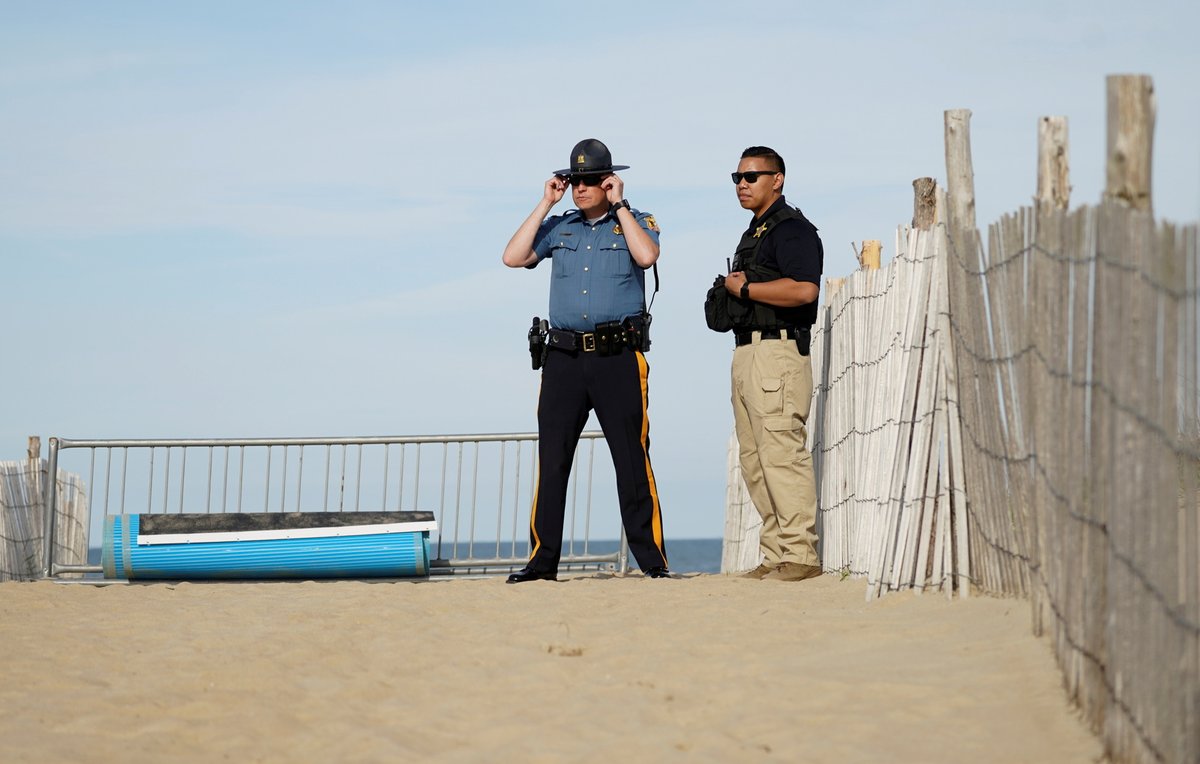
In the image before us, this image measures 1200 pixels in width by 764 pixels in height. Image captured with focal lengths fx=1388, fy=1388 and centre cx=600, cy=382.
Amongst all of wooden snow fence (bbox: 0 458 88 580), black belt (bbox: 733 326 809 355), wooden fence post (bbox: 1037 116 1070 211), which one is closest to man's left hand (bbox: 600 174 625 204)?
black belt (bbox: 733 326 809 355)

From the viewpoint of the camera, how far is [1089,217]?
3777 mm

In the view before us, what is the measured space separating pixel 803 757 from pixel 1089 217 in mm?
1697

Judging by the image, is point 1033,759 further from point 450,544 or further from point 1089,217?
point 450,544

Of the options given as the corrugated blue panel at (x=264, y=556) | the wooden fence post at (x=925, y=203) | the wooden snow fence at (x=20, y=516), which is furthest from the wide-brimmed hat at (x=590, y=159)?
the wooden snow fence at (x=20, y=516)

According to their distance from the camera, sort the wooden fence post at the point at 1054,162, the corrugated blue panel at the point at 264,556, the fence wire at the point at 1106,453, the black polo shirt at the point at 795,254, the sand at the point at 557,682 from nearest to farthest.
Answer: the fence wire at the point at 1106,453, the sand at the point at 557,682, the wooden fence post at the point at 1054,162, the black polo shirt at the point at 795,254, the corrugated blue panel at the point at 264,556

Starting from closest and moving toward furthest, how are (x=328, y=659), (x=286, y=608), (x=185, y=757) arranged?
(x=185, y=757)
(x=328, y=659)
(x=286, y=608)

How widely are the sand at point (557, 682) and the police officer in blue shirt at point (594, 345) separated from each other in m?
0.92

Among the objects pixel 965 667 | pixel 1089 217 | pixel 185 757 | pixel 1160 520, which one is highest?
pixel 1089 217

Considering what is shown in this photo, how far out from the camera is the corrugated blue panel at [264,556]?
9.16 meters

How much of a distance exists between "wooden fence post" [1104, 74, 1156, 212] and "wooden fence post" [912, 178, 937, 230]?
9.32ft

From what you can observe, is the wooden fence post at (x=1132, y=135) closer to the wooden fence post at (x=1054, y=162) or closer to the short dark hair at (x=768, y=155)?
the wooden fence post at (x=1054, y=162)

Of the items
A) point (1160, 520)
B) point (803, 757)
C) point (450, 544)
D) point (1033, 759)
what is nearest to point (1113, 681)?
point (1033, 759)

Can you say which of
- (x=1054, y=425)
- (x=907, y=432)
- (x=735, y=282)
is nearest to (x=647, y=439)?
(x=735, y=282)

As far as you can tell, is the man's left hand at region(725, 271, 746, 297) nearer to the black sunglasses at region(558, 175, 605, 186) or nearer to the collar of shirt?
the collar of shirt
